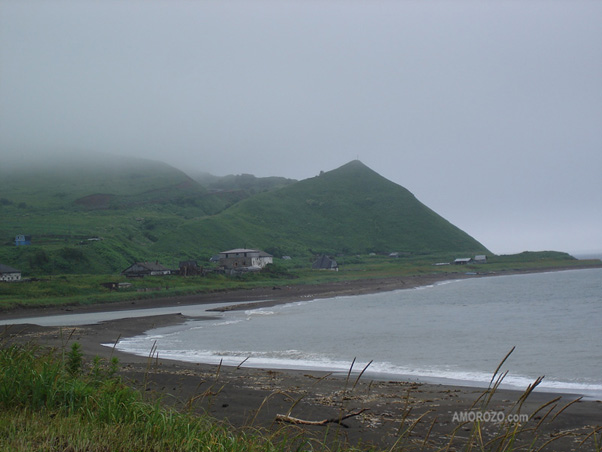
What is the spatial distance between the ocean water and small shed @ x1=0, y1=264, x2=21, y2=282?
117ft

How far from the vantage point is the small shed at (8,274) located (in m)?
62.4

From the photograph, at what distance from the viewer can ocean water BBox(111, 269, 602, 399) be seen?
16094 millimetres

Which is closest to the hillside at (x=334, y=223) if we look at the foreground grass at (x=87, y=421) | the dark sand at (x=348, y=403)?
the dark sand at (x=348, y=403)

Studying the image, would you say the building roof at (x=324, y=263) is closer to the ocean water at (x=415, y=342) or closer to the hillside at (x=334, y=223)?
the hillside at (x=334, y=223)

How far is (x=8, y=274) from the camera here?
63062 millimetres

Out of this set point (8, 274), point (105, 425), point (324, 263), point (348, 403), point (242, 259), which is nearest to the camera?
point (105, 425)

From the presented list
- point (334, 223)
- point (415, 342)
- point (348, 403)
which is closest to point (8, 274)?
point (415, 342)

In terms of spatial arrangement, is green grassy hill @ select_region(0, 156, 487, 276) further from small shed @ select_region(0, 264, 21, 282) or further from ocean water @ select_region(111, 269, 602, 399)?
ocean water @ select_region(111, 269, 602, 399)

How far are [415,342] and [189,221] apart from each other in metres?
112

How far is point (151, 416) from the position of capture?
4855 millimetres

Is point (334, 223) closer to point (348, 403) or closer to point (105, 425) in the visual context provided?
point (348, 403)

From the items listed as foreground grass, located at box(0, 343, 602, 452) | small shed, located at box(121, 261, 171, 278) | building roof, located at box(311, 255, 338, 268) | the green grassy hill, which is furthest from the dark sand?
building roof, located at box(311, 255, 338, 268)

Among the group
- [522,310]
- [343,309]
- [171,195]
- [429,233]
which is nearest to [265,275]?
[343,309]

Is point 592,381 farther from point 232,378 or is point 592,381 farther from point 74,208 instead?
point 74,208
